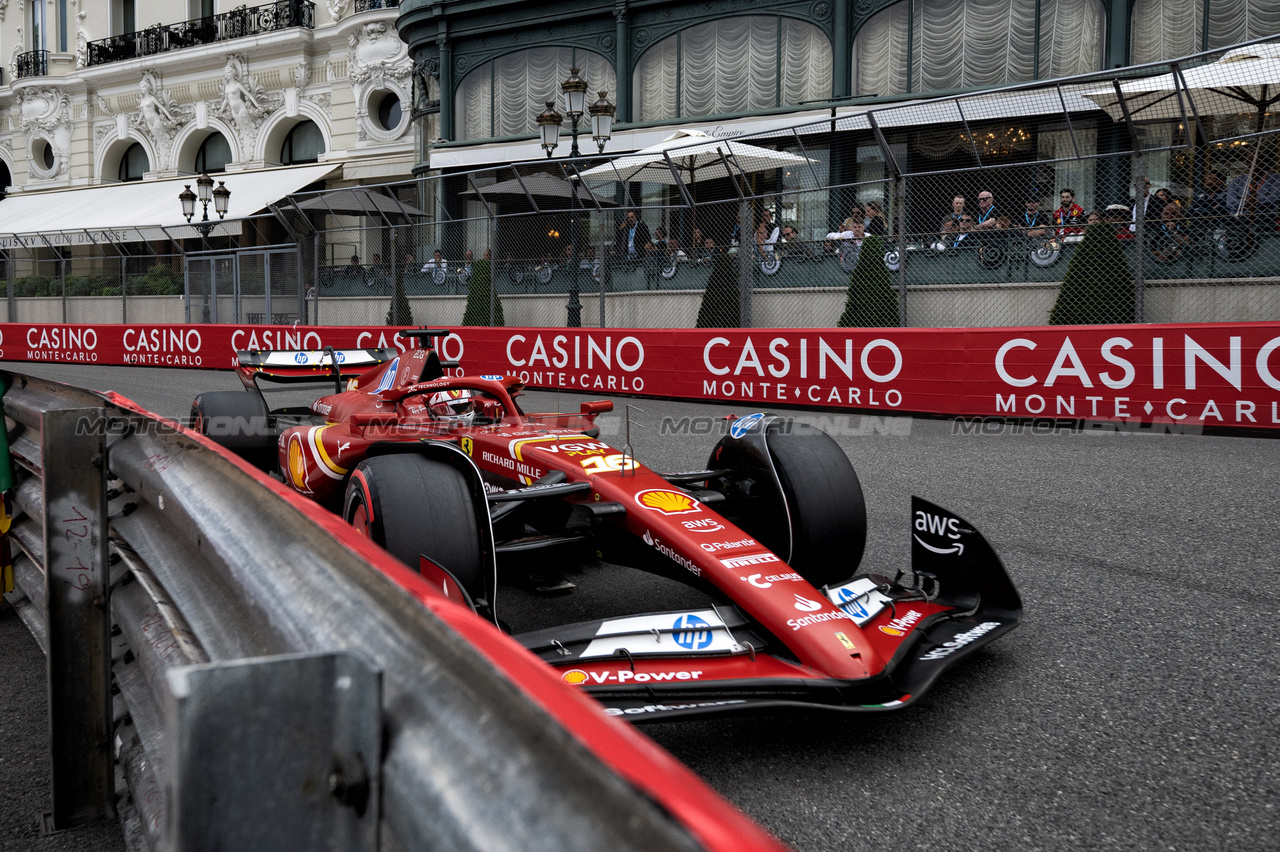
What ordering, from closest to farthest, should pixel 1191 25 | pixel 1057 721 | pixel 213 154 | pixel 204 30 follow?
pixel 1057 721, pixel 1191 25, pixel 204 30, pixel 213 154

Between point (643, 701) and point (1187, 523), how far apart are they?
3.52 meters

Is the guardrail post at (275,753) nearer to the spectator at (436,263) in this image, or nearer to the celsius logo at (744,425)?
the celsius logo at (744,425)

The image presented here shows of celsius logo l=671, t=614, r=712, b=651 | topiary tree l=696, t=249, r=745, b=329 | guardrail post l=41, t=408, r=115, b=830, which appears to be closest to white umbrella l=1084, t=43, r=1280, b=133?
topiary tree l=696, t=249, r=745, b=329

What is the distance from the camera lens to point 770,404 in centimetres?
1012

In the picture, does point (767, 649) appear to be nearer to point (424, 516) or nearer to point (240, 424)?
point (424, 516)

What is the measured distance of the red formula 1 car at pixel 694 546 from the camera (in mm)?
2520

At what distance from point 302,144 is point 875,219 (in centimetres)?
2142

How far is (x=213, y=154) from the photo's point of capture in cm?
2962

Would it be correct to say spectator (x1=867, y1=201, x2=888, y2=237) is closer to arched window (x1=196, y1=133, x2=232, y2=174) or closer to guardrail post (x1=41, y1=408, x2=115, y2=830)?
guardrail post (x1=41, y1=408, x2=115, y2=830)

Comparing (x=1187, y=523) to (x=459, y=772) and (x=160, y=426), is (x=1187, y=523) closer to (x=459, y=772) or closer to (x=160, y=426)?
(x=160, y=426)

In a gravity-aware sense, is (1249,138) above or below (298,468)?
above

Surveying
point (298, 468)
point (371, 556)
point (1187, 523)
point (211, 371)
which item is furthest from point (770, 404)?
point (211, 371)

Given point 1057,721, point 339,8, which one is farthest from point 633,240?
point 339,8

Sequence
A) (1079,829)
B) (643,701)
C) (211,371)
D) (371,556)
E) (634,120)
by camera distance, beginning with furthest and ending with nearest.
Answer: (634,120) < (211,371) < (643,701) < (1079,829) < (371,556)
